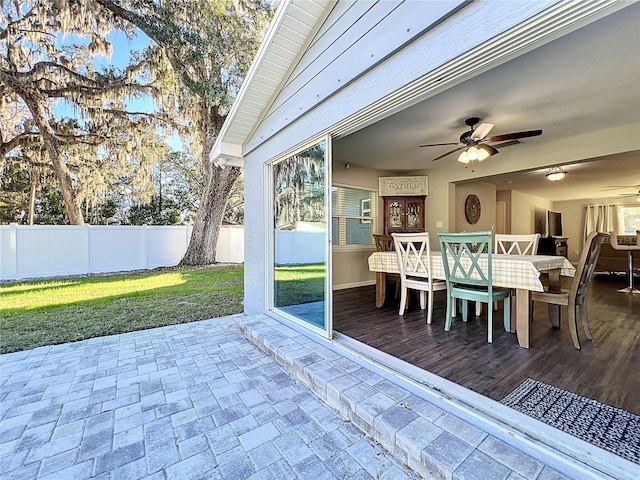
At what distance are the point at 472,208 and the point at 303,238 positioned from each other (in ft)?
17.1

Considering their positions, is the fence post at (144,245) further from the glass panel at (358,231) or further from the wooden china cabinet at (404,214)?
the wooden china cabinet at (404,214)

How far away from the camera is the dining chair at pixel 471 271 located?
2.84 m

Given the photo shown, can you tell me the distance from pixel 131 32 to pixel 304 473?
9.45 meters

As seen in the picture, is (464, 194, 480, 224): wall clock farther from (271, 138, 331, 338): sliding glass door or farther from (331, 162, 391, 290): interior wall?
(271, 138, 331, 338): sliding glass door

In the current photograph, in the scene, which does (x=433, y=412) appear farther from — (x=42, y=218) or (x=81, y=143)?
(x=42, y=218)

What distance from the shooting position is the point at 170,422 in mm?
1845

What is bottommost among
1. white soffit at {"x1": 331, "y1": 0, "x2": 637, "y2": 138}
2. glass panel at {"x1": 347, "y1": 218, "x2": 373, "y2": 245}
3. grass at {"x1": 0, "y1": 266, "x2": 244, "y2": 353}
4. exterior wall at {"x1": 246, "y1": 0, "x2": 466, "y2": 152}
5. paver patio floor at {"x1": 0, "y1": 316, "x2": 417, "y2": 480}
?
paver patio floor at {"x1": 0, "y1": 316, "x2": 417, "y2": 480}

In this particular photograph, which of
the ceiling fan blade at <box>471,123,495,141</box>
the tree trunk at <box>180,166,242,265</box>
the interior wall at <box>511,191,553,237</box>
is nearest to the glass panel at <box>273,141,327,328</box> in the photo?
the ceiling fan blade at <box>471,123,495,141</box>

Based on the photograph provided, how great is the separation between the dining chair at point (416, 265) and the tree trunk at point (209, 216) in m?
6.64

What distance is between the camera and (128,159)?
9.55 metres

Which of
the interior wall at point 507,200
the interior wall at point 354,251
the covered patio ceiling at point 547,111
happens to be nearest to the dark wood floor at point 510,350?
the interior wall at point 354,251

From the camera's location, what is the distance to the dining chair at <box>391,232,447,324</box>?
3.54 metres

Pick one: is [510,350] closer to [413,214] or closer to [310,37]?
[310,37]

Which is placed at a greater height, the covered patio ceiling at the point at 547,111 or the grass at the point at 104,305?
the covered patio ceiling at the point at 547,111
